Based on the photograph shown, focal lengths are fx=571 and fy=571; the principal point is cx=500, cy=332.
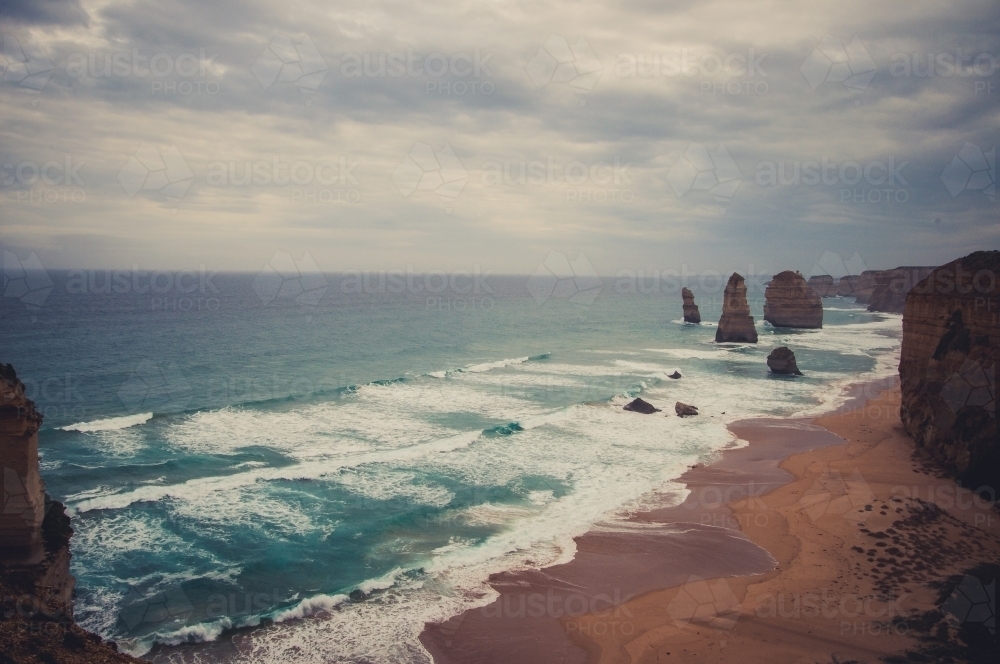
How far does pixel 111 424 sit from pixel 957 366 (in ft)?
125

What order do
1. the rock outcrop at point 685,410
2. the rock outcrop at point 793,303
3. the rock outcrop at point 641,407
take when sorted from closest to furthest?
1. the rock outcrop at point 685,410
2. the rock outcrop at point 641,407
3. the rock outcrop at point 793,303

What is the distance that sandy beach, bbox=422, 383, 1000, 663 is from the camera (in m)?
12.7

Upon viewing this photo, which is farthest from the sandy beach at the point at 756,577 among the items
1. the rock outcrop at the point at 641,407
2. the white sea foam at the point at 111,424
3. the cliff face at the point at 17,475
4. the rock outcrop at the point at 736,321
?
the rock outcrop at the point at 736,321

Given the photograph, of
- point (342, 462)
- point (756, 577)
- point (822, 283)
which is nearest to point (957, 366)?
point (756, 577)

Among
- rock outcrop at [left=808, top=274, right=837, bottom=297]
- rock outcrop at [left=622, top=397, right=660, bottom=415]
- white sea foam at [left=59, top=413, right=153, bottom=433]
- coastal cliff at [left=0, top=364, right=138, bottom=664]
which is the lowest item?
white sea foam at [left=59, top=413, right=153, bottom=433]

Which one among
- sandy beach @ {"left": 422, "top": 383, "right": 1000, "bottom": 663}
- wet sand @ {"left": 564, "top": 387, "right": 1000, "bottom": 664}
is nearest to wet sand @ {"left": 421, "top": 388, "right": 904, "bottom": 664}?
sandy beach @ {"left": 422, "top": 383, "right": 1000, "bottom": 663}

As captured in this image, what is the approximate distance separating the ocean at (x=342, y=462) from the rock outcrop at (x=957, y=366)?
8.38m

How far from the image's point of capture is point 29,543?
1023 cm

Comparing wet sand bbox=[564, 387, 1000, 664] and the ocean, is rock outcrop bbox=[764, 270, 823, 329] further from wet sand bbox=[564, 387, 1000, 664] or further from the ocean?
wet sand bbox=[564, 387, 1000, 664]

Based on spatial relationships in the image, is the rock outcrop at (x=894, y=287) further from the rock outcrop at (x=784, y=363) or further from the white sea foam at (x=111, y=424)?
the white sea foam at (x=111, y=424)

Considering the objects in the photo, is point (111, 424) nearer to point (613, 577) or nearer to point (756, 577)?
point (613, 577)

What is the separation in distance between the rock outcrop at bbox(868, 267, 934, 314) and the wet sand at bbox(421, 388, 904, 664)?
105 metres

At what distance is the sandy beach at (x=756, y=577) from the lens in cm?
1266

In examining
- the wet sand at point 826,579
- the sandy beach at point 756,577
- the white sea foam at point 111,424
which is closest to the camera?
the wet sand at point 826,579
